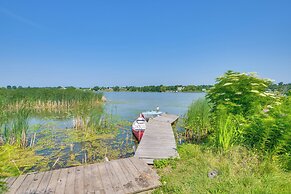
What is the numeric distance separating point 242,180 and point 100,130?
32.4 feet

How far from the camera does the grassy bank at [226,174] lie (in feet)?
11.1

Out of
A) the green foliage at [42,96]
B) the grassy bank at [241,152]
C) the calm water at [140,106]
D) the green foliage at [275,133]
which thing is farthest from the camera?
the calm water at [140,106]

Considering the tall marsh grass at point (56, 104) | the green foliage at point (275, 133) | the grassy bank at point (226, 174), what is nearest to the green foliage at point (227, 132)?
the grassy bank at point (226, 174)

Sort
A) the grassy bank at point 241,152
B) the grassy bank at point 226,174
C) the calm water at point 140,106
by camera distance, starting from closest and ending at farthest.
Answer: the grassy bank at point 226,174 → the grassy bank at point 241,152 → the calm water at point 140,106

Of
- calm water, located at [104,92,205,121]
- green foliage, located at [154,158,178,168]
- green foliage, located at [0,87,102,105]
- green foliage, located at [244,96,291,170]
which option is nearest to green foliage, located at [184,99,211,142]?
green foliage, located at [154,158,178,168]

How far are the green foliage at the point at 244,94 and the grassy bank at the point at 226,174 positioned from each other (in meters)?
1.83

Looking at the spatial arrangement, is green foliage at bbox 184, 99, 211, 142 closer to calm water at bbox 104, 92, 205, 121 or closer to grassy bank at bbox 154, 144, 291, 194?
grassy bank at bbox 154, 144, 291, 194

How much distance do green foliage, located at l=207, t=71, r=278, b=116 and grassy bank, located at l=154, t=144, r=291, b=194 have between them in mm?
1826

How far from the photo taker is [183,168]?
4750mm

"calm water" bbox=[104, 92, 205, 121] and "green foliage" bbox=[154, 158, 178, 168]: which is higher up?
"green foliage" bbox=[154, 158, 178, 168]

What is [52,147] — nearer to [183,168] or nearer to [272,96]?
[183,168]

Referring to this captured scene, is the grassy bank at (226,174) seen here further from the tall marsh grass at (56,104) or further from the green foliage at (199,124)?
the tall marsh grass at (56,104)

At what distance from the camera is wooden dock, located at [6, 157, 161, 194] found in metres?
3.70

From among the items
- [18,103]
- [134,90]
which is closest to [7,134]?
[18,103]
